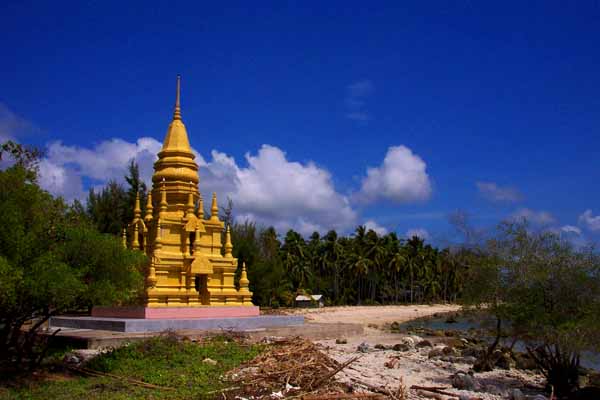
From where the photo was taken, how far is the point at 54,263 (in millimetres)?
11992

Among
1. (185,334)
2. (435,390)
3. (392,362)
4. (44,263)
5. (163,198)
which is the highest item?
(163,198)

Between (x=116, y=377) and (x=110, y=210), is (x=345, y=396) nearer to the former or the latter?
(x=116, y=377)

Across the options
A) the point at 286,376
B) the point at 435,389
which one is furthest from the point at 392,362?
the point at 286,376

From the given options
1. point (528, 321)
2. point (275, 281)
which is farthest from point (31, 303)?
point (275, 281)

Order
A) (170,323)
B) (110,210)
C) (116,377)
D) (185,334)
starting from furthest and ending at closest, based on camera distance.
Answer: (110,210)
(170,323)
(185,334)
(116,377)

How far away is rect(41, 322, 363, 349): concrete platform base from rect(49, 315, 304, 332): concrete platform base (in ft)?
1.30

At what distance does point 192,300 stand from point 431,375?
12.0 m

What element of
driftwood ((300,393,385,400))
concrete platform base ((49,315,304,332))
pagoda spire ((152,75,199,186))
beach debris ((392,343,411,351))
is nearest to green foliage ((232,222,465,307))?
pagoda spire ((152,75,199,186))

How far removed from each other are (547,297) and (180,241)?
1600 cm

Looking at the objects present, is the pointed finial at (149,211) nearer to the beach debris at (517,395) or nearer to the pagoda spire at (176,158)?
the pagoda spire at (176,158)

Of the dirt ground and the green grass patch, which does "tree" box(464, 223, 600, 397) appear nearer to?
the dirt ground

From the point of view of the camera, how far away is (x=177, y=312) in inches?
898

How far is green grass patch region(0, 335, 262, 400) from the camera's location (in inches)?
454

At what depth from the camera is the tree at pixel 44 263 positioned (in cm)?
1161
